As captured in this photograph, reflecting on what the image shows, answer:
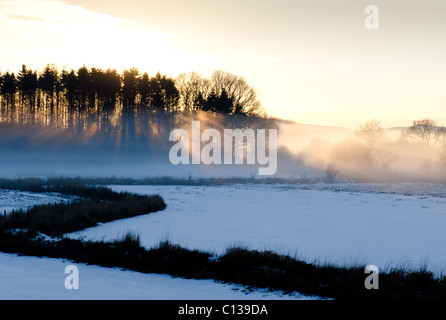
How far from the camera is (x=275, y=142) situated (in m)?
69.9

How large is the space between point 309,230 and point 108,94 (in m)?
61.1

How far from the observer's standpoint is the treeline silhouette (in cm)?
7350

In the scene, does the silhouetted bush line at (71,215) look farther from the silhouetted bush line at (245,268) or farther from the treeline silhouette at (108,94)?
the treeline silhouette at (108,94)

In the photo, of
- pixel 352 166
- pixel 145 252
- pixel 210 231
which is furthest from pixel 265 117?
pixel 145 252

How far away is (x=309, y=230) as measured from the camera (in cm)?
1822

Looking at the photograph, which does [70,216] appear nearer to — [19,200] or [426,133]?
[19,200]

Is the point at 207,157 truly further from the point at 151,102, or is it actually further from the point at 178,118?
the point at 151,102

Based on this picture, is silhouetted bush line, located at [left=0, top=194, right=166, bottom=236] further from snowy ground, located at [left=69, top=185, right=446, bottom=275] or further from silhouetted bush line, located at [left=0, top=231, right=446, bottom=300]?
silhouetted bush line, located at [left=0, top=231, right=446, bottom=300]

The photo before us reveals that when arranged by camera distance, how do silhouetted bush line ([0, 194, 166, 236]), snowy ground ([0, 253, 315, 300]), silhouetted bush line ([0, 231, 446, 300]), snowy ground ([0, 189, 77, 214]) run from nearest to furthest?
snowy ground ([0, 253, 315, 300]) → silhouetted bush line ([0, 231, 446, 300]) → silhouetted bush line ([0, 194, 166, 236]) → snowy ground ([0, 189, 77, 214])

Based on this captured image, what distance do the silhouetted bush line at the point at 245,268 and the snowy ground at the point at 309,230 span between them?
1.23 m

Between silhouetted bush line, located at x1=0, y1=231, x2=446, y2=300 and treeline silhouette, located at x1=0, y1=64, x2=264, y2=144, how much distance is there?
56871 mm

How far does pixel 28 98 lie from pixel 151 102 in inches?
850

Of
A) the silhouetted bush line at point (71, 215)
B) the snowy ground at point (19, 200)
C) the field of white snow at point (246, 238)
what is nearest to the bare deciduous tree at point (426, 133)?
the field of white snow at point (246, 238)

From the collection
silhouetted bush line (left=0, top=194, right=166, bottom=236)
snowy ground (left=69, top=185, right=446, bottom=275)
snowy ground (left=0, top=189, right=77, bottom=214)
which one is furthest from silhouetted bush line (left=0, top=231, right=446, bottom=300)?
snowy ground (left=0, top=189, right=77, bottom=214)
